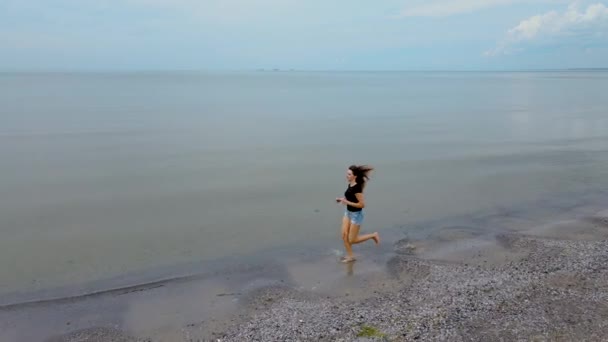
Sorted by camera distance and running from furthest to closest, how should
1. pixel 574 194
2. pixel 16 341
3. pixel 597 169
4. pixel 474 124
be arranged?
pixel 474 124 → pixel 597 169 → pixel 574 194 → pixel 16 341

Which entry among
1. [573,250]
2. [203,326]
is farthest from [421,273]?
[203,326]

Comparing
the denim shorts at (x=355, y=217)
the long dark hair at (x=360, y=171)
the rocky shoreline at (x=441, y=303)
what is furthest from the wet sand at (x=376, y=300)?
the long dark hair at (x=360, y=171)

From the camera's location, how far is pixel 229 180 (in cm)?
1791

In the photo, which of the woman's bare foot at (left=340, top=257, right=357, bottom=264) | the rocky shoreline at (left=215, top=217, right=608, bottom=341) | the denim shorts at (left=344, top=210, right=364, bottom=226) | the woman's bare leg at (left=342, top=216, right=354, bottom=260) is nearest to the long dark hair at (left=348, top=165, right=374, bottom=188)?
the denim shorts at (left=344, top=210, right=364, bottom=226)

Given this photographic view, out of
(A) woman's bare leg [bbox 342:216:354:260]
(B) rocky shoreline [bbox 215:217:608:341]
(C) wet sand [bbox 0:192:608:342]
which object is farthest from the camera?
(A) woman's bare leg [bbox 342:216:354:260]

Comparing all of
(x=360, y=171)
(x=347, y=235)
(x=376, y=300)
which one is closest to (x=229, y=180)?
(x=347, y=235)

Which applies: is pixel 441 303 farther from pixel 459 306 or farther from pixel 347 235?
pixel 347 235

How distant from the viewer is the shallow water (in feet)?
38.6

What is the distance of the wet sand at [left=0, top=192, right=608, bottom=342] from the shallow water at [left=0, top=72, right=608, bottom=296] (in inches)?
52.1

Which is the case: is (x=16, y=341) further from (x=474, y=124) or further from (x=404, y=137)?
(x=474, y=124)

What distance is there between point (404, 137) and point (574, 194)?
1315 centimetres

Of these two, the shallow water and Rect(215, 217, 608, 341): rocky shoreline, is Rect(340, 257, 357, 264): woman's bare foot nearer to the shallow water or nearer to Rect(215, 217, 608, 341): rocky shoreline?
Rect(215, 217, 608, 341): rocky shoreline

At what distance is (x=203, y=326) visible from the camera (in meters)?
7.98

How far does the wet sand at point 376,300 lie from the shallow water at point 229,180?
1.32 metres
